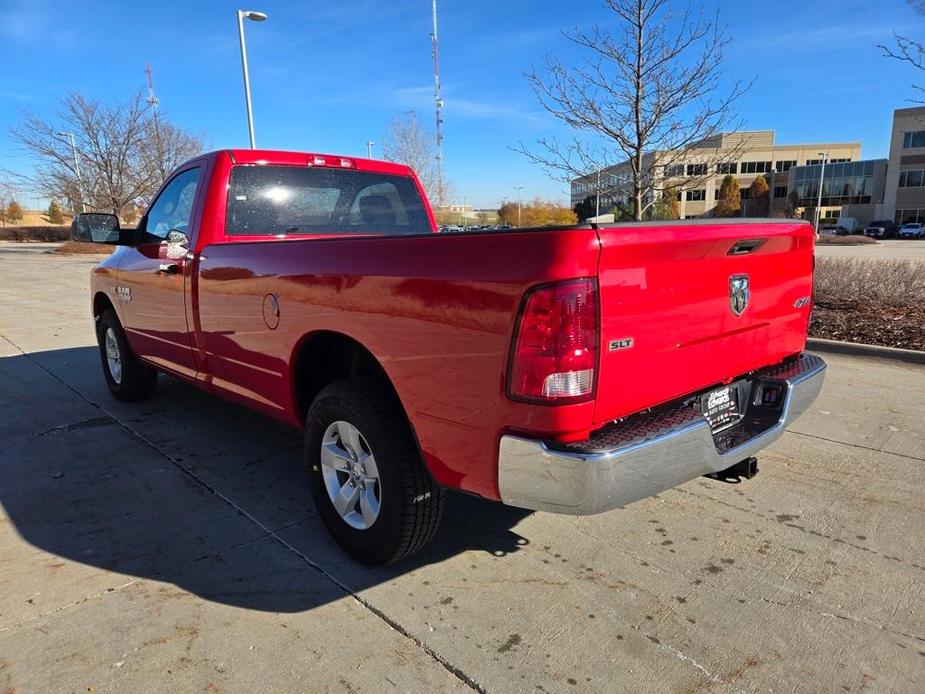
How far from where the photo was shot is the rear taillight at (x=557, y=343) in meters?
2.02

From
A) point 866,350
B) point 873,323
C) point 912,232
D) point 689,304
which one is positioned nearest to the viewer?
point 689,304

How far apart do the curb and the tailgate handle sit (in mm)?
4939

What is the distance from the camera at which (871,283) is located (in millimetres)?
9039

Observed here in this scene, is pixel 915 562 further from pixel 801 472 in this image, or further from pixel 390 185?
pixel 390 185

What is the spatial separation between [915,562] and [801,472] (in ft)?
3.37

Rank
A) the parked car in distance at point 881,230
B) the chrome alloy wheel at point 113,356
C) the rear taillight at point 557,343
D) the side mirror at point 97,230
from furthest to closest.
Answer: the parked car in distance at point 881,230
the chrome alloy wheel at point 113,356
the side mirror at point 97,230
the rear taillight at point 557,343

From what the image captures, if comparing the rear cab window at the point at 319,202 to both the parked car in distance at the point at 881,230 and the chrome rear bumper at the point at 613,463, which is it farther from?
the parked car in distance at the point at 881,230

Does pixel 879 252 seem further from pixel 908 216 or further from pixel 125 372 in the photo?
pixel 908 216

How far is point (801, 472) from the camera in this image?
3865 mm

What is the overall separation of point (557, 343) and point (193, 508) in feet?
8.22

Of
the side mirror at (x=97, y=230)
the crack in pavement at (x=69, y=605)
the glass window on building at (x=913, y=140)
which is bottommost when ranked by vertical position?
the crack in pavement at (x=69, y=605)

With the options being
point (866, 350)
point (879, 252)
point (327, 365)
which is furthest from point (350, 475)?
point (879, 252)

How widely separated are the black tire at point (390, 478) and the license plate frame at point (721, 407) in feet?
3.98

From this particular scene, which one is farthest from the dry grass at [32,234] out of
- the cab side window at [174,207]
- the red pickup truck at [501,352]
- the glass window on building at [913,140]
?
the glass window on building at [913,140]
